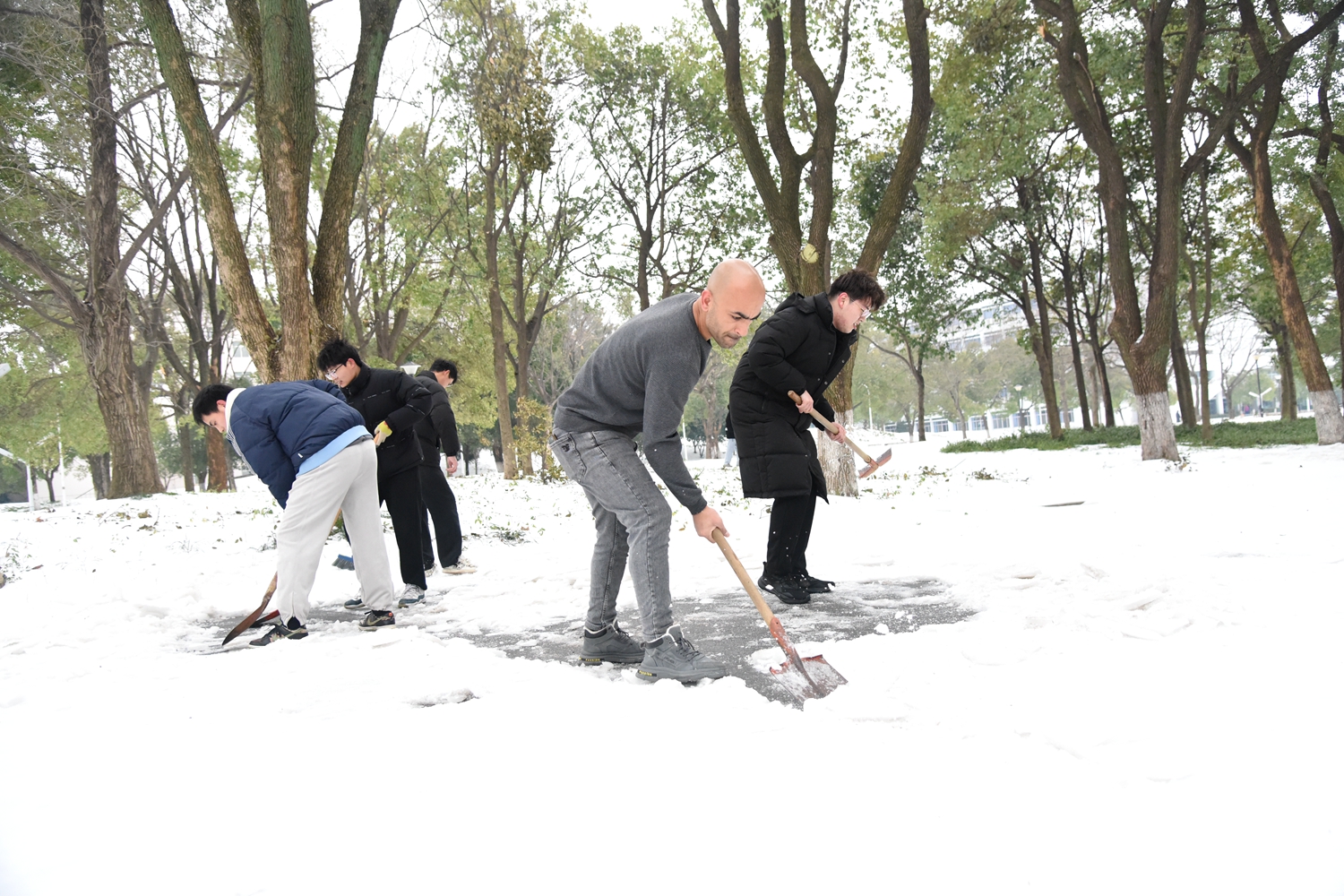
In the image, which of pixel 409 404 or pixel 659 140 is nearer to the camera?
pixel 409 404

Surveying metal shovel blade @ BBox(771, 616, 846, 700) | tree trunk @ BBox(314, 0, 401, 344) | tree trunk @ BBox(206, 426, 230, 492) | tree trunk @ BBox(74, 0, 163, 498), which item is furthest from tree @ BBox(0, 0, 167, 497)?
metal shovel blade @ BBox(771, 616, 846, 700)

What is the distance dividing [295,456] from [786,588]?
2.75m

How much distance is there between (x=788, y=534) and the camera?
4426 millimetres

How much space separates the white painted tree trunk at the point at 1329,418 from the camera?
40.2ft

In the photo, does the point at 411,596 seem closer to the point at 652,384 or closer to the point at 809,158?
the point at 652,384

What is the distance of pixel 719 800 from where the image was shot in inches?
75.4

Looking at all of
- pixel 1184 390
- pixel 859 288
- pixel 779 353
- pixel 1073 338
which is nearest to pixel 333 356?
pixel 779 353

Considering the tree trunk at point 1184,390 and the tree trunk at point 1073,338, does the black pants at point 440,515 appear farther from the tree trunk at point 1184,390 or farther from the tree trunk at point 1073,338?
the tree trunk at point 1073,338

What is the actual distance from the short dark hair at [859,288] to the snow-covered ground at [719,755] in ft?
5.58

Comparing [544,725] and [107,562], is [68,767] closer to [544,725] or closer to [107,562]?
[544,725]

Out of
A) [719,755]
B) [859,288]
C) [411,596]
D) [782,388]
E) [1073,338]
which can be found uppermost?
[1073,338]

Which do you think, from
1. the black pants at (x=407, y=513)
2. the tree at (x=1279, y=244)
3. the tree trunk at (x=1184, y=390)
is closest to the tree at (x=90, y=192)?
the black pants at (x=407, y=513)

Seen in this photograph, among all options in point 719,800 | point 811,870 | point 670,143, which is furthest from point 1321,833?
point 670,143

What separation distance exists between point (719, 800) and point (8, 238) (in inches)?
581
